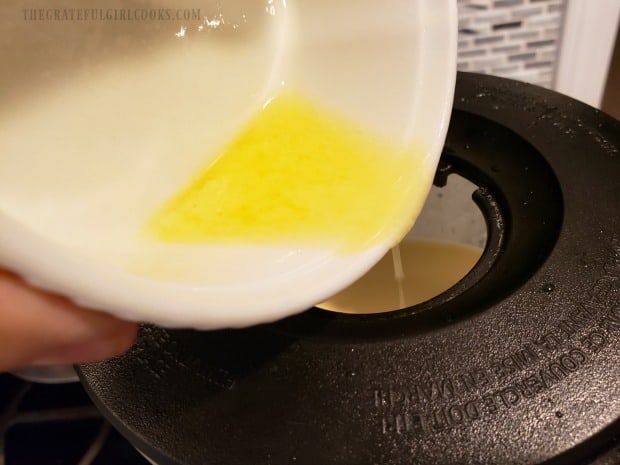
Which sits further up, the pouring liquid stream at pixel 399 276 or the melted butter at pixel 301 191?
the melted butter at pixel 301 191

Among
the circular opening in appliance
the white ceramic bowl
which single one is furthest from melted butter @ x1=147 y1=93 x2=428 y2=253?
the circular opening in appliance

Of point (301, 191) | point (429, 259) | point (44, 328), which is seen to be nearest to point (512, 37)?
point (429, 259)

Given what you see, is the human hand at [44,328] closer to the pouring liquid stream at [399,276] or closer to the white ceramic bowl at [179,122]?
the white ceramic bowl at [179,122]

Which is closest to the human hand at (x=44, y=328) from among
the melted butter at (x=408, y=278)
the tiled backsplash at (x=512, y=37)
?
the melted butter at (x=408, y=278)

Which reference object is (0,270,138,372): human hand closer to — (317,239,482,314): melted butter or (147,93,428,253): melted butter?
(147,93,428,253): melted butter

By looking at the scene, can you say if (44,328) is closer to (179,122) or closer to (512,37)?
(179,122)

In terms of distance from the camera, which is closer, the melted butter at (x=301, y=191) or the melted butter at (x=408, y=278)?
the melted butter at (x=301, y=191)
